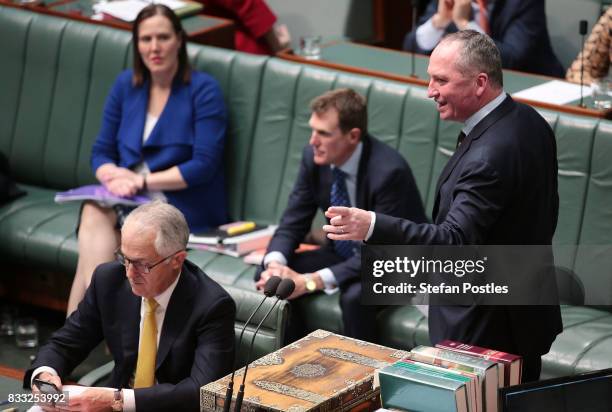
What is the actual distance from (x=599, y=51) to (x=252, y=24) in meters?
1.89

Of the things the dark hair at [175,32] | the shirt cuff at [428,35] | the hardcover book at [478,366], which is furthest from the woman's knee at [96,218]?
the hardcover book at [478,366]

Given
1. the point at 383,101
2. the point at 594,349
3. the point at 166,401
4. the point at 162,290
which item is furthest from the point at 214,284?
the point at 383,101

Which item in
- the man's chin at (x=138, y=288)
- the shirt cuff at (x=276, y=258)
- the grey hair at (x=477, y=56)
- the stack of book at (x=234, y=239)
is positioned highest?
the grey hair at (x=477, y=56)

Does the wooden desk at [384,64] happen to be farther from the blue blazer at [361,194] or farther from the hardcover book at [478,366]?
the hardcover book at [478,366]

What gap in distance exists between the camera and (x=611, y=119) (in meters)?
4.39

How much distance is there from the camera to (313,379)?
2748 mm

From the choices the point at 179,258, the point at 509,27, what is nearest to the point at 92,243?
the point at 179,258

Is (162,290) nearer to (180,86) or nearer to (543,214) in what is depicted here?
(543,214)

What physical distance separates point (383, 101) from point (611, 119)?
0.86 metres

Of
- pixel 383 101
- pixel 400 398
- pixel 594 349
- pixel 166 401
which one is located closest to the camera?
pixel 400 398

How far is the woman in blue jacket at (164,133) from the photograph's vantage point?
4.84 m

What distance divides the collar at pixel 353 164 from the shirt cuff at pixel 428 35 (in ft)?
3.98

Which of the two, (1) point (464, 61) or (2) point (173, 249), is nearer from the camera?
(1) point (464, 61)

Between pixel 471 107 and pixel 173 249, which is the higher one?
pixel 471 107
